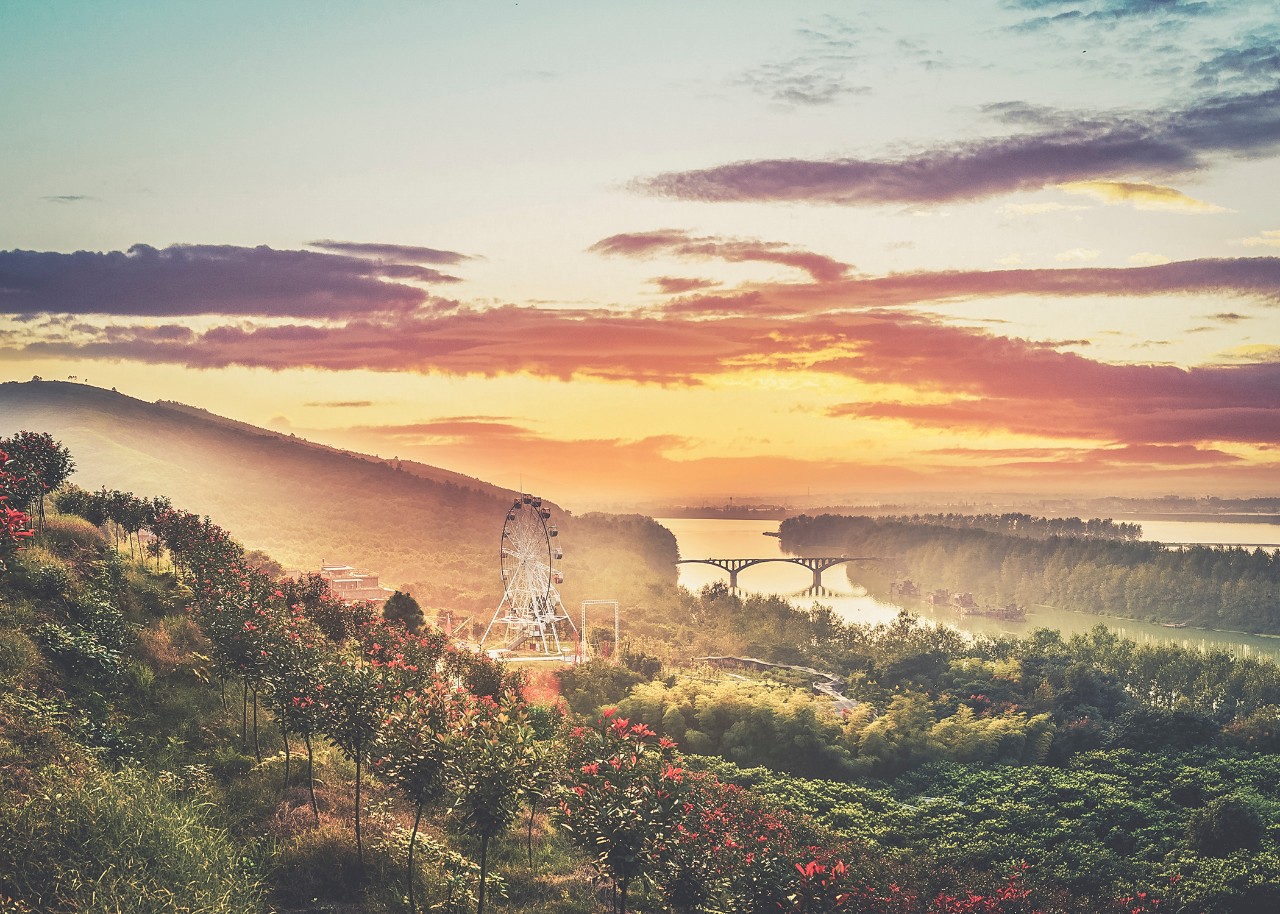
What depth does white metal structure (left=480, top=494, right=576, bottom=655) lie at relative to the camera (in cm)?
3134

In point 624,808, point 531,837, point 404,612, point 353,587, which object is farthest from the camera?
point 353,587

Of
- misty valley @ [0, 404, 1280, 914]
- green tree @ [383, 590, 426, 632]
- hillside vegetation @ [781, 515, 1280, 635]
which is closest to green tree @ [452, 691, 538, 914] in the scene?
misty valley @ [0, 404, 1280, 914]

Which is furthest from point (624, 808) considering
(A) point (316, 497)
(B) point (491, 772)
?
(A) point (316, 497)

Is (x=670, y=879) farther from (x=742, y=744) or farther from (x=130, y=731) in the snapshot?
(x=742, y=744)

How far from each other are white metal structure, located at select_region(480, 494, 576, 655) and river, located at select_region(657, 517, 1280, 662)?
2561cm

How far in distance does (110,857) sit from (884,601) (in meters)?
72.6

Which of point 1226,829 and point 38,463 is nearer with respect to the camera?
point 38,463

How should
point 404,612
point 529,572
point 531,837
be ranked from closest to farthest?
1. point 531,837
2. point 404,612
3. point 529,572

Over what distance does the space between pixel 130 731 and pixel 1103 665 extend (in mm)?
37969

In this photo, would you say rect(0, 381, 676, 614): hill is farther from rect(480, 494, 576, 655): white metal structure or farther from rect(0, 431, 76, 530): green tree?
rect(0, 431, 76, 530): green tree

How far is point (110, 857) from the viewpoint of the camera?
296 inches

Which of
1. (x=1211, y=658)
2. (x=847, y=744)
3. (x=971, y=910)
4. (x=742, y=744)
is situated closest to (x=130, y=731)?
(x=971, y=910)

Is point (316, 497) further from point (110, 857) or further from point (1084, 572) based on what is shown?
point (110, 857)

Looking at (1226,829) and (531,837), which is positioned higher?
(531,837)
